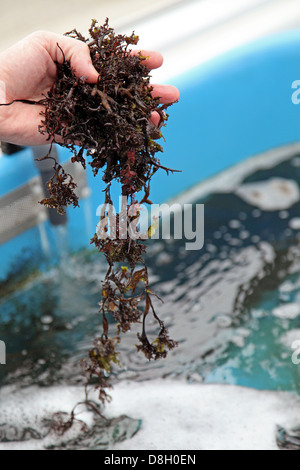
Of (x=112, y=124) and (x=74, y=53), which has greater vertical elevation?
(x=74, y=53)

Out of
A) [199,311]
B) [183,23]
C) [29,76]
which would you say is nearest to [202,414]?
[199,311]

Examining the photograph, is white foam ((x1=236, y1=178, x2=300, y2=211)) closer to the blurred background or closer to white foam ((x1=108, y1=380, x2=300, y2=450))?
the blurred background

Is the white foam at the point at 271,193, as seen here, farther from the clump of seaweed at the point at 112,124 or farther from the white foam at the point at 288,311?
the clump of seaweed at the point at 112,124

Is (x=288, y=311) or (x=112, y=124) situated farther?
(x=288, y=311)

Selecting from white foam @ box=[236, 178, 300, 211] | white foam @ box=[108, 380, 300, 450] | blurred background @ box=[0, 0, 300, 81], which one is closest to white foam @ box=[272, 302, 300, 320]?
white foam @ box=[108, 380, 300, 450]

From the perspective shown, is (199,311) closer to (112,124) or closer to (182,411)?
(182,411)
